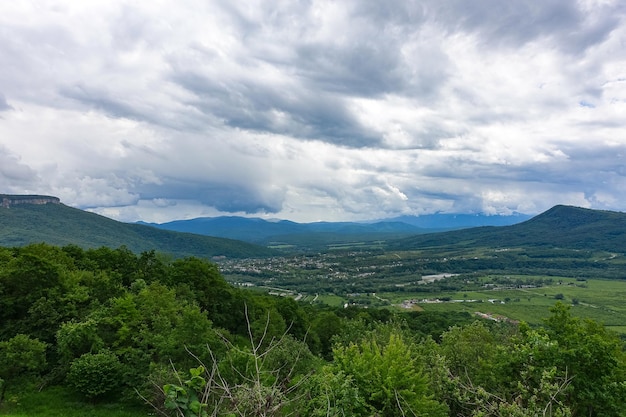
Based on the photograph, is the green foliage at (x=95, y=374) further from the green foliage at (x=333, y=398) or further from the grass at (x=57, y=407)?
the green foliage at (x=333, y=398)

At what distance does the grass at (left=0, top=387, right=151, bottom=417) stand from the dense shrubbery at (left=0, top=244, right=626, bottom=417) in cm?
85

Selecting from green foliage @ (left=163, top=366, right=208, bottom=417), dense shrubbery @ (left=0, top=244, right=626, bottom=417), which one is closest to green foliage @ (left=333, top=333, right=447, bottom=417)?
dense shrubbery @ (left=0, top=244, right=626, bottom=417)

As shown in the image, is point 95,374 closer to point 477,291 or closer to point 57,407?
point 57,407

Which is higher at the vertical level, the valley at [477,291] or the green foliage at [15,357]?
the green foliage at [15,357]

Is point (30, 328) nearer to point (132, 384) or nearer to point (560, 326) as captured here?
point (132, 384)

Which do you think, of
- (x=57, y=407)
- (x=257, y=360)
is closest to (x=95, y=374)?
(x=57, y=407)

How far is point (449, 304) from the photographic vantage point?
425ft

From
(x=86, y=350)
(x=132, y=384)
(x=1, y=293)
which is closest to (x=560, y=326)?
(x=132, y=384)

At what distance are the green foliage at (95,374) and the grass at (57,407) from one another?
0.92 m

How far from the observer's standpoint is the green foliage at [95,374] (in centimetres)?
2488

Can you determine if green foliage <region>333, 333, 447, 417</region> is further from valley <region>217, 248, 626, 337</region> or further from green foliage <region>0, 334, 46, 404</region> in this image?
valley <region>217, 248, 626, 337</region>

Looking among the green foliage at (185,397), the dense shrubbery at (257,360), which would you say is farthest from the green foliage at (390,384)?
the green foliage at (185,397)

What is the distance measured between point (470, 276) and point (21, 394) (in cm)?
19938

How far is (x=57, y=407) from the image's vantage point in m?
24.4
